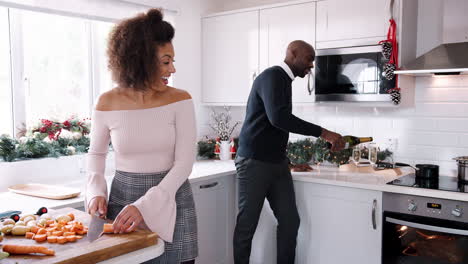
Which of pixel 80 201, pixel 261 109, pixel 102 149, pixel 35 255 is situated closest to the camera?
pixel 35 255

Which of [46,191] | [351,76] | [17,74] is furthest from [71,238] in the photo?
[351,76]

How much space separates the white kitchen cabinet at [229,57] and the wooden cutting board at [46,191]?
5.21 feet

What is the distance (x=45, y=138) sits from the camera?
8.96 feet

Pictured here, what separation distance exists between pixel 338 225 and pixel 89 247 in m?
1.87

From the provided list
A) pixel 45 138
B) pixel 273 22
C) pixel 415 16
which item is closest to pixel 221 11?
pixel 273 22

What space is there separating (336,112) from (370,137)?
1.22ft

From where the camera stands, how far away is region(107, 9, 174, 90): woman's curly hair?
154cm

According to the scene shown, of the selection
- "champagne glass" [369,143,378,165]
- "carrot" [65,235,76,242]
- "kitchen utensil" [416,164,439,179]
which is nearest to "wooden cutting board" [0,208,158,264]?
"carrot" [65,235,76,242]

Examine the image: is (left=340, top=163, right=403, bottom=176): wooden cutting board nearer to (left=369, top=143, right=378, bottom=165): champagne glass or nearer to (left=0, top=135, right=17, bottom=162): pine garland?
(left=369, top=143, right=378, bottom=165): champagne glass

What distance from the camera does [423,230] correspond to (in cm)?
238

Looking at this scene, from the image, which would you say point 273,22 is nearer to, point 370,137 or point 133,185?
point 370,137

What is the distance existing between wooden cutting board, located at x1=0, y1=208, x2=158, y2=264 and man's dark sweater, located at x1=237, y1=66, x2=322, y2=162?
52.5 inches

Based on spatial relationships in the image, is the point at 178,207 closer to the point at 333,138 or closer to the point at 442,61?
the point at 333,138

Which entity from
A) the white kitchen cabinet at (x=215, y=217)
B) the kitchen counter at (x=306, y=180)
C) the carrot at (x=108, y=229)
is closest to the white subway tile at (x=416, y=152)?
the kitchen counter at (x=306, y=180)
